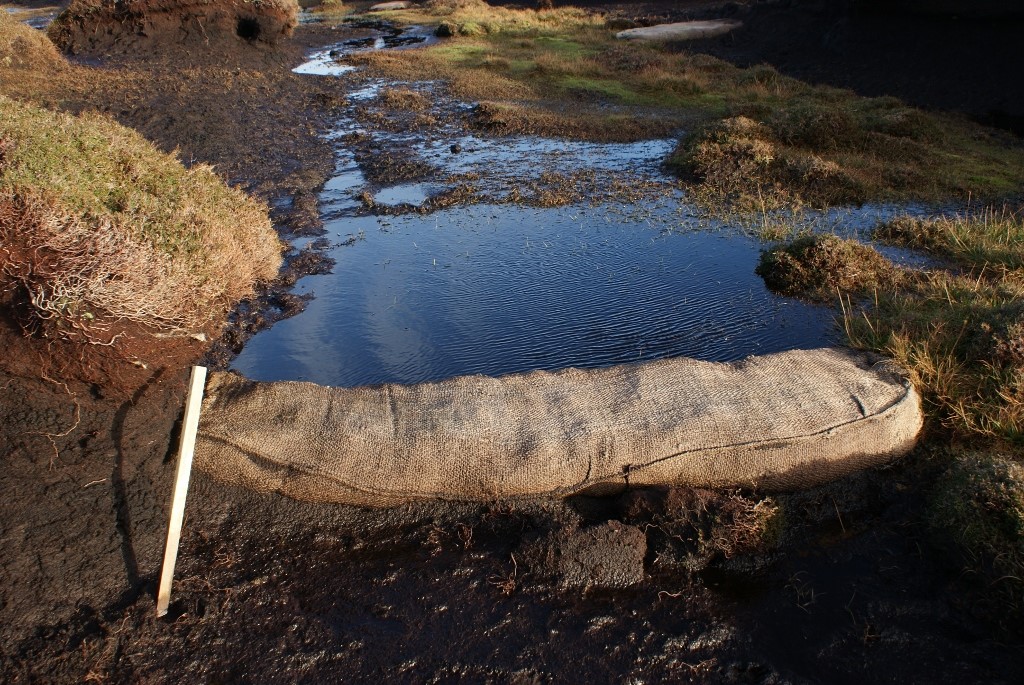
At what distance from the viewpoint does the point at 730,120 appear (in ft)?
40.0

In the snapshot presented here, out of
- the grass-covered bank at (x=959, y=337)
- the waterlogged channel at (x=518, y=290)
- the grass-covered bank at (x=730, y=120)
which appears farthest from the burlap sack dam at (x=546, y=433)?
the grass-covered bank at (x=730, y=120)

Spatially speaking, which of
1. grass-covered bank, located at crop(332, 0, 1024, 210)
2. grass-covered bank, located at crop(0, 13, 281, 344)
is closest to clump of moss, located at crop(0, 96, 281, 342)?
grass-covered bank, located at crop(0, 13, 281, 344)

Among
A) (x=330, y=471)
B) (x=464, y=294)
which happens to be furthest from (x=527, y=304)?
(x=330, y=471)

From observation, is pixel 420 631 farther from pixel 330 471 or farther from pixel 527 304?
pixel 527 304

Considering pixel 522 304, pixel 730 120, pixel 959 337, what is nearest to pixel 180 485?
pixel 522 304

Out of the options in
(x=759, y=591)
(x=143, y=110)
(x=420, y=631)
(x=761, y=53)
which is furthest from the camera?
(x=761, y=53)

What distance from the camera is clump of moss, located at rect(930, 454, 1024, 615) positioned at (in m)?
3.89

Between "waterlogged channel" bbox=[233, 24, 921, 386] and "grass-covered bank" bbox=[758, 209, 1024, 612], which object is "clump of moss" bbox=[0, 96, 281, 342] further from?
"grass-covered bank" bbox=[758, 209, 1024, 612]

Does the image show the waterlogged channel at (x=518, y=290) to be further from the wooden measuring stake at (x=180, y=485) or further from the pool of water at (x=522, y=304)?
the wooden measuring stake at (x=180, y=485)

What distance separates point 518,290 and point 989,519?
14.2ft

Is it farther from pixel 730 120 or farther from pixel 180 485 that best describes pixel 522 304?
Result: pixel 730 120

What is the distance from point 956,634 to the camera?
3809 millimetres

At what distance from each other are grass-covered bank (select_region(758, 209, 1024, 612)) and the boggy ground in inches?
8.1

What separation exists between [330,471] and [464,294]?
3.28 meters
